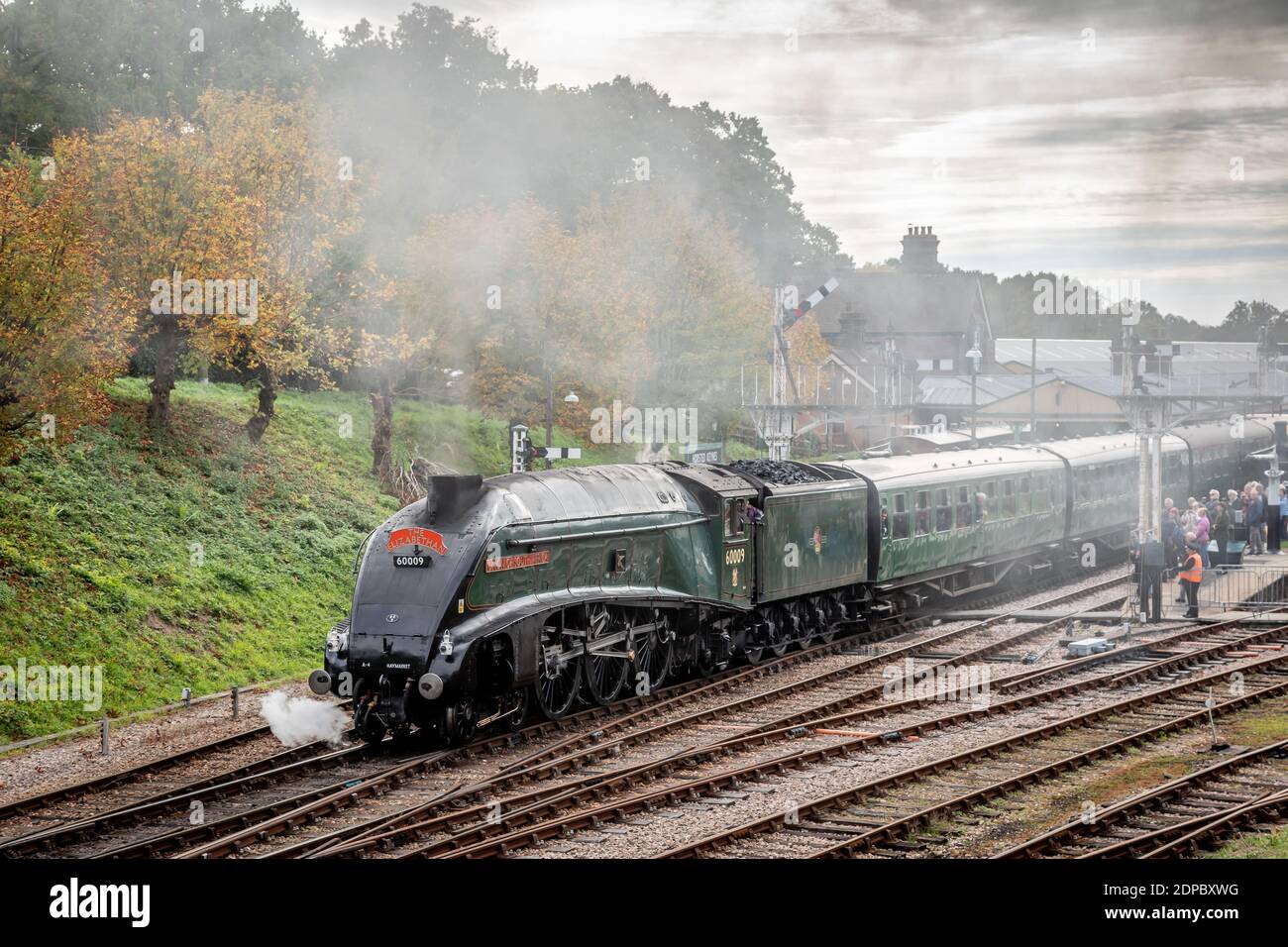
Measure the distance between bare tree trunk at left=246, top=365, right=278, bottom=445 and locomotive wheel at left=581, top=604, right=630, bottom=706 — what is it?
1737 centimetres

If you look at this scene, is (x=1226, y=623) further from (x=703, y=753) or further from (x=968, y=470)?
(x=703, y=753)

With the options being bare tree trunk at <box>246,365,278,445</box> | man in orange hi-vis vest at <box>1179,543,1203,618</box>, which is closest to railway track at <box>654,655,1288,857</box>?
man in orange hi-vis vest at <box>1179,543,1203,618</box>

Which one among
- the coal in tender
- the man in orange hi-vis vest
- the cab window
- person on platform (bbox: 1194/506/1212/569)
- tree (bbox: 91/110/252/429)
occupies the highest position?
tree (bbox: 91/110/252/429)

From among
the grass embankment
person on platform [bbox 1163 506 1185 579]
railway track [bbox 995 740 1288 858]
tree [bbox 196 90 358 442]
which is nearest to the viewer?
railway track [bbox 995 740 1288 858]

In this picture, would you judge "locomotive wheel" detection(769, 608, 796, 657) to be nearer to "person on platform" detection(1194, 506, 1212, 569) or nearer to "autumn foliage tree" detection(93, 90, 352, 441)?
"person on platform" detection(1194, 506, 1212, 569)

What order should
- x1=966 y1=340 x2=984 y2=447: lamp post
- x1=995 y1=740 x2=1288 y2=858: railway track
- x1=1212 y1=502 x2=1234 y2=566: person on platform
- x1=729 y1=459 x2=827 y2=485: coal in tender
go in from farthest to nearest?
1. x1=966 y1=340 x2=984 y2=447: lamp post
2. x1=1212 y1=502 x2=1234 y2=566: person on platform
3. x1=729 y1=459 x2=827 y2=485: coal in tender
4. x1=995 y1=740 x2=1288 y2=858: railway track

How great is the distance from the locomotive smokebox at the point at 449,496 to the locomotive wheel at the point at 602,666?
2.67 meters

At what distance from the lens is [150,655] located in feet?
73.9

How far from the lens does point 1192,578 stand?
26469 millimetres

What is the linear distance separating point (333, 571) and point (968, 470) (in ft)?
45.7

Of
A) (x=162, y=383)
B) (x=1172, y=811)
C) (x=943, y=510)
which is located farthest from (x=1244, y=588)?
(x=162, y=383)

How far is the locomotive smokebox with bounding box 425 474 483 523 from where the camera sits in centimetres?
1698

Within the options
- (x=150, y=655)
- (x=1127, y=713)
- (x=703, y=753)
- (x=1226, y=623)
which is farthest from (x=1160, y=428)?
(x=150, y=655)
